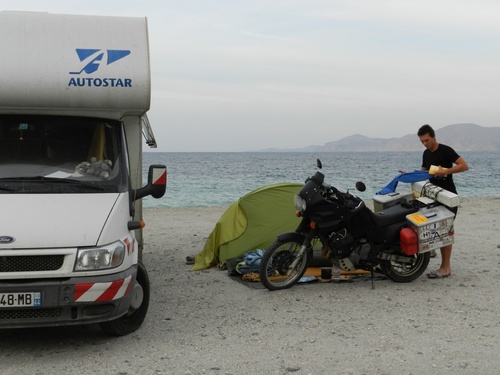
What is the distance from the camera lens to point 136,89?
687 cm

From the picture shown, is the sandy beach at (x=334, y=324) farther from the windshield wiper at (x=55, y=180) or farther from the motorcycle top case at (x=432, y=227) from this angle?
the windshield wiper at (x=55, y=180)

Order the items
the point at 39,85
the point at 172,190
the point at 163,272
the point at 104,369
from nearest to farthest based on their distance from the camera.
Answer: the point at 104,369, the point at 39,85, the point at 163,272, the point at 172,190

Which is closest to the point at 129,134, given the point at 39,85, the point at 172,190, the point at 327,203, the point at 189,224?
the point at 39,85

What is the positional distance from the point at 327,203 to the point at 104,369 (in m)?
3.85

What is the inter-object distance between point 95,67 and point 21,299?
251cm

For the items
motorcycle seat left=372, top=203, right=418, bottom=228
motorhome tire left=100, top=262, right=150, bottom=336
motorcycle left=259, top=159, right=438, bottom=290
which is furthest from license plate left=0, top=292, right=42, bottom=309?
motorcycle seat left=372, top=203, right=418, bottom=228

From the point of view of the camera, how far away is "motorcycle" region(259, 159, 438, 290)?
8414 mm

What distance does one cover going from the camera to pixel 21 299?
18.3 feet

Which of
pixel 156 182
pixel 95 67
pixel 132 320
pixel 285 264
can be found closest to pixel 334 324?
pixel 285 264

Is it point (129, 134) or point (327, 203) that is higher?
point (129, 134)

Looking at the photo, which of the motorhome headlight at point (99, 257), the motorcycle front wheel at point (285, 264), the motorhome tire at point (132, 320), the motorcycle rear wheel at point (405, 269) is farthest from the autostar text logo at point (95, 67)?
the motorcycle rear wheel at point (405, 269)

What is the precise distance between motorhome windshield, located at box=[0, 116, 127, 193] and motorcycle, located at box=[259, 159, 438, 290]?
2.47 m

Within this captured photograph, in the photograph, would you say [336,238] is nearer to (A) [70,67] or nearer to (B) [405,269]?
(B) [405,269]

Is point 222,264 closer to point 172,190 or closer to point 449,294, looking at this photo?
point 449,294
